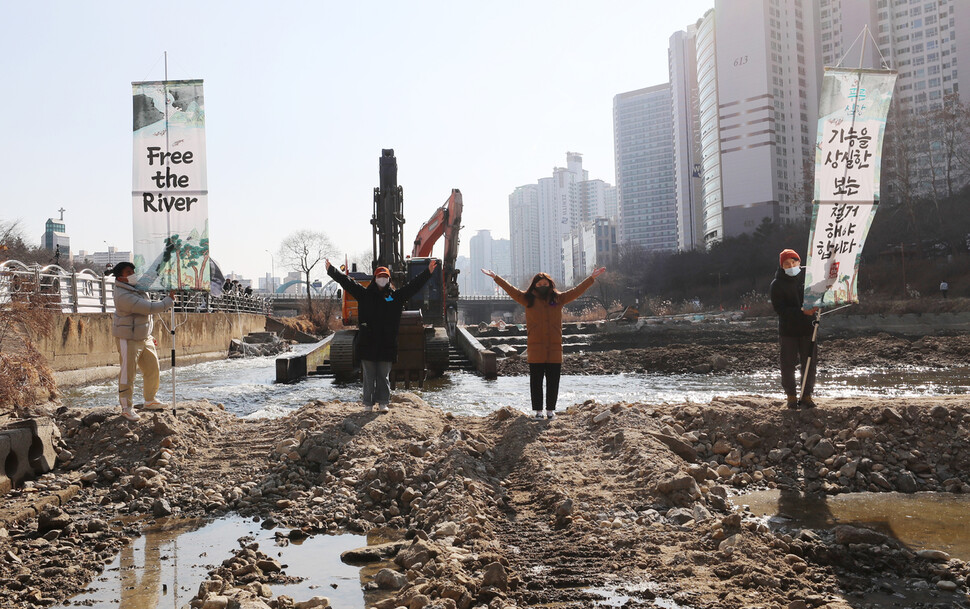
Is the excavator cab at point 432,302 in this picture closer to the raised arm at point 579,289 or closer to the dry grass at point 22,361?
the dry grass at point 22,361

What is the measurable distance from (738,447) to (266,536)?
196 inches

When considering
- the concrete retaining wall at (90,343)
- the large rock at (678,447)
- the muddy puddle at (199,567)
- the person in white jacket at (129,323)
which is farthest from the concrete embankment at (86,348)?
the large rock at (678,447)

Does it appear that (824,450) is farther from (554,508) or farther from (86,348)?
(86,348)

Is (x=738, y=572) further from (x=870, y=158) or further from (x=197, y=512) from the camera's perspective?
(x=870, y=158)

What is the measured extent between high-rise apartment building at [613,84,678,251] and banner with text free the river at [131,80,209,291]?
129m

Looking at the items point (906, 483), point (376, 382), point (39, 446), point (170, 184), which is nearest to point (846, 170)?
point (906, 483)

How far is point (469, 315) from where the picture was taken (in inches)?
3610

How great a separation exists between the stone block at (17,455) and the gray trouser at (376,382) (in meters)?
3.60

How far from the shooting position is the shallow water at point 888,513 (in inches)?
204

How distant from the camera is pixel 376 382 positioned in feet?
29.8

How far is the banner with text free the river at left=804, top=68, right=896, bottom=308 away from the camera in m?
8.06

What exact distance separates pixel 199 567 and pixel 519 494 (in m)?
2.67

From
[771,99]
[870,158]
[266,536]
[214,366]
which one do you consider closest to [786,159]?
[771,99]

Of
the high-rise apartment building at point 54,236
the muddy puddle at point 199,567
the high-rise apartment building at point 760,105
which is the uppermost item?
the high-rise apartment building at point 760,105
